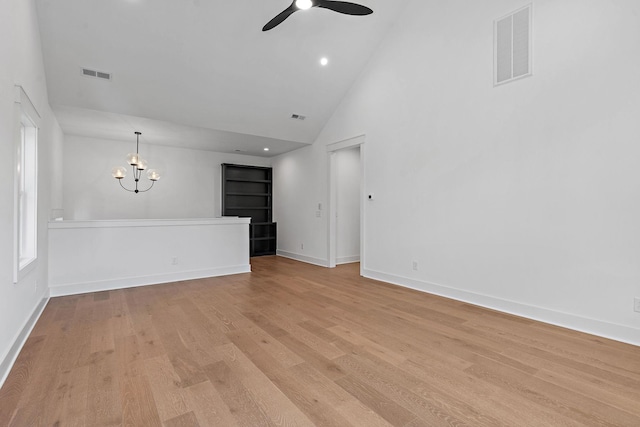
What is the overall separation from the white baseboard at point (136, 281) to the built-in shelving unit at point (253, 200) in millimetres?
2158

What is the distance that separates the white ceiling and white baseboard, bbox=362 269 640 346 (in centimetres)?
364

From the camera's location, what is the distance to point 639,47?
2.65 meters

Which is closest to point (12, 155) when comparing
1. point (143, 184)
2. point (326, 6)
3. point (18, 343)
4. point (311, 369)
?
point (18, 343)

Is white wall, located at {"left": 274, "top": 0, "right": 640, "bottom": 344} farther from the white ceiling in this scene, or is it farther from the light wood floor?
the white ceiling

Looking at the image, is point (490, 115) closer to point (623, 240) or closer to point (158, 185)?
point (623, 240)

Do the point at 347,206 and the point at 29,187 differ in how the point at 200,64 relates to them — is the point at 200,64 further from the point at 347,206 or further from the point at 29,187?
the point at 347,206

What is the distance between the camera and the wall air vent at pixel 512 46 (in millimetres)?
3316

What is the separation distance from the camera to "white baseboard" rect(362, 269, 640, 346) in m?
2.73

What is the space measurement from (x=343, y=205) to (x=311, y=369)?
15.7 feet

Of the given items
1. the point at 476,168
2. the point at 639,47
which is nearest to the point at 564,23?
the point at 639,47

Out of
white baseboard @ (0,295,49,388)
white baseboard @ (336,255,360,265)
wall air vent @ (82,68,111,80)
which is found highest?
wall air vent @ (82,68,111,80)

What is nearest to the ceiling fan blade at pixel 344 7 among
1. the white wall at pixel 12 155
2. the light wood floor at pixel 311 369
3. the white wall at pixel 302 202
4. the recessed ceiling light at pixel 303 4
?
the recessed ceiling light at pixel 303 4

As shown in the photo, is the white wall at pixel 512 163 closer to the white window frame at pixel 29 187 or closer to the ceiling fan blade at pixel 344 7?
the ceiling fan blade at pixel 344 7

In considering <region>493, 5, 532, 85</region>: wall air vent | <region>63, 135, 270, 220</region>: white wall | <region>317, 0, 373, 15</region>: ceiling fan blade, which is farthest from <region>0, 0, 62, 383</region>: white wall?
<region>493, 5, 532, 85</region>: wall air vent
